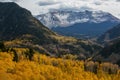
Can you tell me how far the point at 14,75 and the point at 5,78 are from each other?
28421 millimetres

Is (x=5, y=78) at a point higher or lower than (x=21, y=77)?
higher

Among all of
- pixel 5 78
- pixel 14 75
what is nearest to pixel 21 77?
pixel 14 75

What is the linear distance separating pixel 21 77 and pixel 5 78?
3291cm

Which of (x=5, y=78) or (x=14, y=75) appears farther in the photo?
(x=14, y=75)

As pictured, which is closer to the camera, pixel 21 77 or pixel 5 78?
pixel 5 78

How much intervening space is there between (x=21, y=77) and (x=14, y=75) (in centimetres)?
567

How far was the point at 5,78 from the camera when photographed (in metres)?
166

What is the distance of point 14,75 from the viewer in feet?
639

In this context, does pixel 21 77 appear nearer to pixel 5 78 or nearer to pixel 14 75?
pixel 14 75

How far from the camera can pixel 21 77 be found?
7835 inches
